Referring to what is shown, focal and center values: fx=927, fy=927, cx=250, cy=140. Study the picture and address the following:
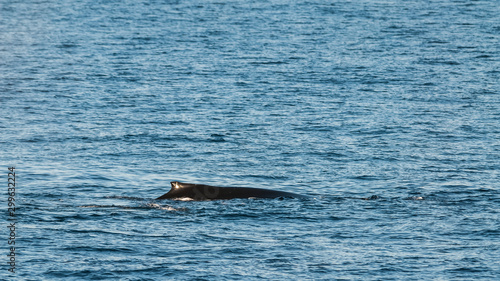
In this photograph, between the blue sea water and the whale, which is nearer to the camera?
the blue sea water

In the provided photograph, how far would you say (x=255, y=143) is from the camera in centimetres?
3950

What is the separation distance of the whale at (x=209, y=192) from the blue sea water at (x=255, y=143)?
1.02 ft

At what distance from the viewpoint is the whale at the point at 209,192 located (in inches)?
1079

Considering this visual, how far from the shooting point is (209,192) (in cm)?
2766

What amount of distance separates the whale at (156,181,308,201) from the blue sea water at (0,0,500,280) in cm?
31

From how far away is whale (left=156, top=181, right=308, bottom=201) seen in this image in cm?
2741

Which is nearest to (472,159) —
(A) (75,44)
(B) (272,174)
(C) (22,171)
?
(B) (272,174)

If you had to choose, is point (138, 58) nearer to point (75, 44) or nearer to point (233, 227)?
point (75, 44)

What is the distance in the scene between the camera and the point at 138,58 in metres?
64.2

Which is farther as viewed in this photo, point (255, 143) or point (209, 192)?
point (255, 143)

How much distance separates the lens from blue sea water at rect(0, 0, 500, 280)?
913 inches

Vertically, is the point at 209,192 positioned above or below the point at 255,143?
below

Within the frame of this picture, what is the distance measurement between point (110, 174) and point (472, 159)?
1404 centimetres

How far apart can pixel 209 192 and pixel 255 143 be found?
12.0m
